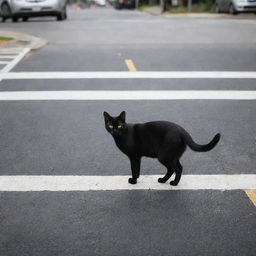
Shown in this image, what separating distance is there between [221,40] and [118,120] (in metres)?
11.6

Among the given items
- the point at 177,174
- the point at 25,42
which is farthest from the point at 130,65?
the point at 177,174

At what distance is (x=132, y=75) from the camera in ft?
31.4

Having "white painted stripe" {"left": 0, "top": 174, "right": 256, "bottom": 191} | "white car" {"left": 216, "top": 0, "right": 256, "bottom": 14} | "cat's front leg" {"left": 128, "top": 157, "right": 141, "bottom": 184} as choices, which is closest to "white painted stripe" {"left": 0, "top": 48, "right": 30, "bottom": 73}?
"white painted stripe" {"left": 0, "top": 174, "right": 256, "bottom": 191}

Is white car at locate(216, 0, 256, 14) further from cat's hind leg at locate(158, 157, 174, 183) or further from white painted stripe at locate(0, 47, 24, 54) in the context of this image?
cat's hind leg at locate(158, 157, 174, 183)

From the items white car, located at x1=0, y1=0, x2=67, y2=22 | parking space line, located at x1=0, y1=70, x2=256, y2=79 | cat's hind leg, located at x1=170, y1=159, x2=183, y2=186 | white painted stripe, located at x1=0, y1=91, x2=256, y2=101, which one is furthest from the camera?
white car, located at x1=0, y1=0, x2=67, y2=22

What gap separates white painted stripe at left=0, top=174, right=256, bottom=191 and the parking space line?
16.8 feet

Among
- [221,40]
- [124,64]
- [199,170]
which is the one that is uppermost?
[199,170]

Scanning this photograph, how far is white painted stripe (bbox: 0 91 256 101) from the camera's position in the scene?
25.5 feet

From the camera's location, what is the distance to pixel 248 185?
4.29 meters

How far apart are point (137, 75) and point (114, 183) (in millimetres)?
5472

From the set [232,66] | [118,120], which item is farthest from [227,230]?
[232,66]

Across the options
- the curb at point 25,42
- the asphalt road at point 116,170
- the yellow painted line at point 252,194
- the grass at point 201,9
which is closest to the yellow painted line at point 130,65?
the asphalt road at point 116,170

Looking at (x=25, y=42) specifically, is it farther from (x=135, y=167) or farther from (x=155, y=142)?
(x=155, y=142)

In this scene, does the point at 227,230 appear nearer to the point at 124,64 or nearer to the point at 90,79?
the point at 90,79
